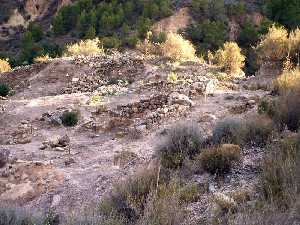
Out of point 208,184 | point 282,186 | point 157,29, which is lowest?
point 157,29

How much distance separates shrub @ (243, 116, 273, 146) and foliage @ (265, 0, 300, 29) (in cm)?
2563

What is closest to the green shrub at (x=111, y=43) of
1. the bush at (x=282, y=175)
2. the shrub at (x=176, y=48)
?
the shrub at (x=176, y=48)

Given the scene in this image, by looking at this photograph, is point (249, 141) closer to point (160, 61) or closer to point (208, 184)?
point (208, 184)

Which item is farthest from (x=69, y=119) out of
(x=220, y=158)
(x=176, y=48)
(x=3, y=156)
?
(x=176, y=48)

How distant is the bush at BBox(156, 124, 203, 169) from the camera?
8.23m

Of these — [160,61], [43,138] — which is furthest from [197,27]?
[43,138]

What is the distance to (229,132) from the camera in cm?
845

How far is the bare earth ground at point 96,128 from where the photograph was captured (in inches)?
327

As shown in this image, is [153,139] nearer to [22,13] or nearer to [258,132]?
[258,132]

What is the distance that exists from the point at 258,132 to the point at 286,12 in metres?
29.1

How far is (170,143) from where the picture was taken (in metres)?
8.48

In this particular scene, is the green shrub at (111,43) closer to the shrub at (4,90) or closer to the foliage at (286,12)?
the foliage at (286,12)

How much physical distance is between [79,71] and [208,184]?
1584 cm

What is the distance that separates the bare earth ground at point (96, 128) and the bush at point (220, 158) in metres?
0.13
